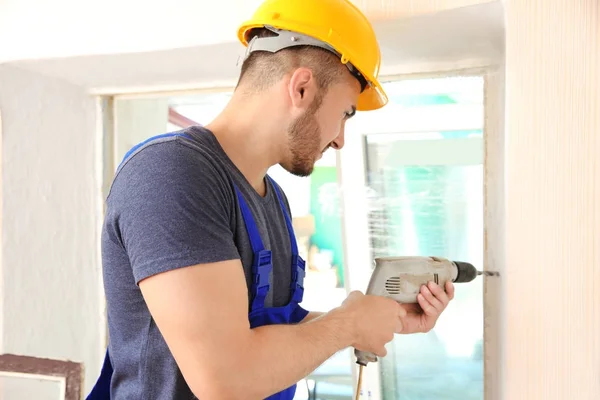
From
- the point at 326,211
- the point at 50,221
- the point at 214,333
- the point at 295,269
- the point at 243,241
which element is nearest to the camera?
the point at 214,333

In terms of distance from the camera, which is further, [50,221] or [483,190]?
[50,221]

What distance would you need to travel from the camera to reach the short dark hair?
101 centimetres

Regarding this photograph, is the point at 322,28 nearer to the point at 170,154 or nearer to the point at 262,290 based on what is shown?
the point at 170,154

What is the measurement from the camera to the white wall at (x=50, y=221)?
1512 millimetres

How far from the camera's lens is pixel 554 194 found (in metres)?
1.00

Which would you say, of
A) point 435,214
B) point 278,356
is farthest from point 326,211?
point 278,356

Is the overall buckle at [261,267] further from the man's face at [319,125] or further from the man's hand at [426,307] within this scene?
the man's hand at [426,307]

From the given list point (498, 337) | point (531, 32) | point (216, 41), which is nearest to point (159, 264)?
point (216, 41)

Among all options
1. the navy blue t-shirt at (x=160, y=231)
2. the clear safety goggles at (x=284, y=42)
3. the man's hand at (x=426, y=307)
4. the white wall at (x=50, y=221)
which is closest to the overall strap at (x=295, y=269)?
the navy blue t-shirt at (x=160, y=231)

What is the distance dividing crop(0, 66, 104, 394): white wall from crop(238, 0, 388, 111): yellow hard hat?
86 cm

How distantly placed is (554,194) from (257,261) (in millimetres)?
591

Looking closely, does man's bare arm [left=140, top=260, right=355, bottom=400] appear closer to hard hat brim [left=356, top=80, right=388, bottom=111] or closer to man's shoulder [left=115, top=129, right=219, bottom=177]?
man's shoulder [left=115, top=129, right=219, bottom=177]

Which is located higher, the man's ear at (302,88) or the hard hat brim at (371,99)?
the hard hat brim at (371,99)

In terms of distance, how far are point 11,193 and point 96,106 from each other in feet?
1.41
